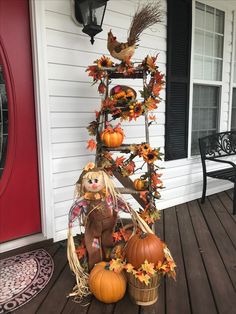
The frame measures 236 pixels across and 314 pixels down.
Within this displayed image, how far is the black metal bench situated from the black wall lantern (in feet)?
6.13

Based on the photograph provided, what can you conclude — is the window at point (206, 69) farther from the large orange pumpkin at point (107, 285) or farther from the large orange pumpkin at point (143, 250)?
the large orange pumpkin at point (107, 285)

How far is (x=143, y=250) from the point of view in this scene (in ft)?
5.46

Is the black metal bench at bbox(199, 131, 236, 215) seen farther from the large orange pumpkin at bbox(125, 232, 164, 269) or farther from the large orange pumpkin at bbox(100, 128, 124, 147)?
the large orange pumpkin at bbox(125, 232, 164, 269)

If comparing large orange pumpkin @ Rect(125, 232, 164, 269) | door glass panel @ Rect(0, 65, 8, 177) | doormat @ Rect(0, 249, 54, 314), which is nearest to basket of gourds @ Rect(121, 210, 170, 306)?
Answer: large orange pumpkin @ Rect(125, 232, 164, 269)

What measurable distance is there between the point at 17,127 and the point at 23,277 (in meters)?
1.10

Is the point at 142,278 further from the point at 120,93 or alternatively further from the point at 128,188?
the point at 120,93

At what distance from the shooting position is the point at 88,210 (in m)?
1.88

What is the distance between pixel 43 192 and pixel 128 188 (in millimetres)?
720

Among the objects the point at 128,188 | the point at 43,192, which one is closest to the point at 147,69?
the point at 128,188

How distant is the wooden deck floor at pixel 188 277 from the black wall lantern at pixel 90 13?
1.77 m

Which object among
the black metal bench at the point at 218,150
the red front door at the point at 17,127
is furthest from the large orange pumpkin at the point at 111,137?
the black metal bench at the point at 218,150

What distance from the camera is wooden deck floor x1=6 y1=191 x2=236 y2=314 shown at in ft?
5.56

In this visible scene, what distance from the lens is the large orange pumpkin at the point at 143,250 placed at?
65.3 inches

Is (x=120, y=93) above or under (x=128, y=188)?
above
